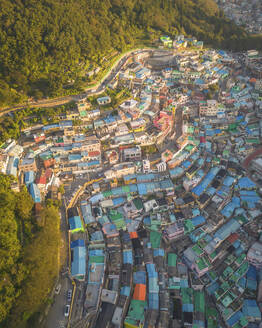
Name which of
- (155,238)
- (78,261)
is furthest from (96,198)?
(155,238)

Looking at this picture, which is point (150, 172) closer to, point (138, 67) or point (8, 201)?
point (8, 201)

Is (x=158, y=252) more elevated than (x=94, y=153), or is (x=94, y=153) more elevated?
(x=94, y=153)

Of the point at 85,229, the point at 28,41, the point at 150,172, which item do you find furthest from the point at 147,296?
the point at 28,41

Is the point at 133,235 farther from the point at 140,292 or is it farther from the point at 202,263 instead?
the point at 202,263

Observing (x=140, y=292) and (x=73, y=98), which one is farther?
(x=73, y=98)

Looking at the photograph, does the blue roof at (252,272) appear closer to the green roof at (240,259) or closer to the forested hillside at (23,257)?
the green roof at (240,259)

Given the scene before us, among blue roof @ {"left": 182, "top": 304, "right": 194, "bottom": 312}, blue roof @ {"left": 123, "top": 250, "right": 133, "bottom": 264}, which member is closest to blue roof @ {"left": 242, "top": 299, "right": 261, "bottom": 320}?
blue roof @ {"left": 182, "top": 304, "right": 194, "bottom": 312}
